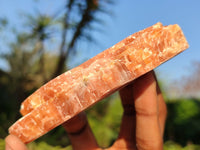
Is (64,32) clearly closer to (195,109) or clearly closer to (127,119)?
(195,109)

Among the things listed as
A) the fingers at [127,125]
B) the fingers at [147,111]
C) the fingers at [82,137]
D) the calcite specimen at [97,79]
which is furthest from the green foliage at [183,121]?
the calcite specimen at [97,79]

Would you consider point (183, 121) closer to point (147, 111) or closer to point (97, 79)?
point (147, 111)

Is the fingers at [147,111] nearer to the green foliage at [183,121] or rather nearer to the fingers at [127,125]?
the fingers at [127,125]

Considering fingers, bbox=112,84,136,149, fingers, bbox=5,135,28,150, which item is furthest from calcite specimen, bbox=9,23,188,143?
fingers, bbox=112,84,136,149

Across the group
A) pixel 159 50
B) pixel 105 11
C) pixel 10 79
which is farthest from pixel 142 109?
pixel 10 79

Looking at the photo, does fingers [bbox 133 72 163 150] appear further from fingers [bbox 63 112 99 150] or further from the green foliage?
the green foliage

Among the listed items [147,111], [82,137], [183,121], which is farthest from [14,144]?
[183,121]
